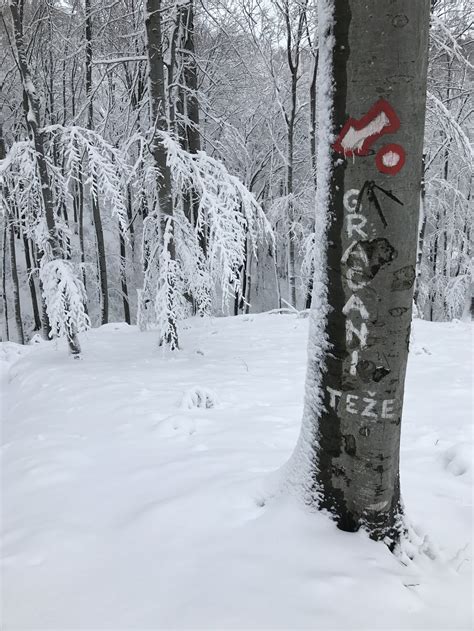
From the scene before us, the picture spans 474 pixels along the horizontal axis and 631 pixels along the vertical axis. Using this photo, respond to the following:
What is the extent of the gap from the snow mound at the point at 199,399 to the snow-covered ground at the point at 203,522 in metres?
0.03

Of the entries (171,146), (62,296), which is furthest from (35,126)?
(62,296)

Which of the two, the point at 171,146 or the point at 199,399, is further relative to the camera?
the point at 171,146

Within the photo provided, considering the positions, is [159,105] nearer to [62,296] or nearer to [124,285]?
[62,296]

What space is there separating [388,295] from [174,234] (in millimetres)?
6212

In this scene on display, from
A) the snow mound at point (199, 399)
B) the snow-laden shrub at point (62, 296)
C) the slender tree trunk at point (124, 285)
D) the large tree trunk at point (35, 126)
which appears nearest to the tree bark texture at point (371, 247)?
the snow mound at point (199, 399)

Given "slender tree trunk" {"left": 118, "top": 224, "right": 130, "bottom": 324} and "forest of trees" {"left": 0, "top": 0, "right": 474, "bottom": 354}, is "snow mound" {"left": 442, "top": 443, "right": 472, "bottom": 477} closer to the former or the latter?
"forest of trees" {"left": 0, "top": 0, "right": 474, "bottom": 354}

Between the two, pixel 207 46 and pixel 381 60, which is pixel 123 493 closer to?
pixel 381 60

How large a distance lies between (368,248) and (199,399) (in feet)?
11.0

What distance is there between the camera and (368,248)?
1683 mm

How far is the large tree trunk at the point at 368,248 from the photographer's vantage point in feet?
5.11

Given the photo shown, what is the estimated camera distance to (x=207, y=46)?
49.4 feet

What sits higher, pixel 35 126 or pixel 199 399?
pixel 35 126

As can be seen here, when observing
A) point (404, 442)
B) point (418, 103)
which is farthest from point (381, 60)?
point (404, 442)

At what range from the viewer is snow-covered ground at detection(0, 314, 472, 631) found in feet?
5.37
